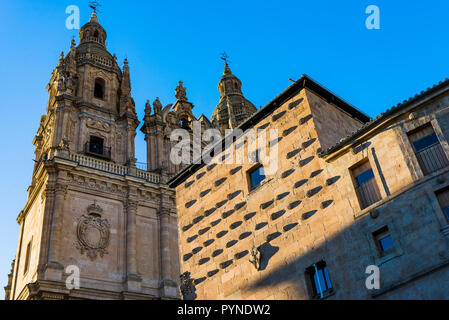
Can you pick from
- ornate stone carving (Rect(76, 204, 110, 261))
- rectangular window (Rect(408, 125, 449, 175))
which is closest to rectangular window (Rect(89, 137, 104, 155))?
ornate stone carving (Rect(76, 204, 110, 261))

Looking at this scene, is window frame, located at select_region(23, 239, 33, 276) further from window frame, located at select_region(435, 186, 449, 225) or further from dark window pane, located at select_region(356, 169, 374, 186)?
window frame, located at select_region(435, 186, 449, 225)

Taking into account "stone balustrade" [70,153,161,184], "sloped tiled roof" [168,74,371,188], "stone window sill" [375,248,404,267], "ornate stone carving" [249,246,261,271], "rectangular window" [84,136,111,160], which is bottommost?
"stone window sill" [375,248,404,267]

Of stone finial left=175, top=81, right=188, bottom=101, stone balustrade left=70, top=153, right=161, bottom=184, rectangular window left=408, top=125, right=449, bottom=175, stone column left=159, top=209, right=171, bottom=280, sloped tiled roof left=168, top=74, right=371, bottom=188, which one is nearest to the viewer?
rectangular window left=408, top=125, right=449, bottom=175

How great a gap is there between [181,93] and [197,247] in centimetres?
2701

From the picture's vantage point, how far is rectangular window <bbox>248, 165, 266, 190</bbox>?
17.5 meters

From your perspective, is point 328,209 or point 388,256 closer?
point 388,256

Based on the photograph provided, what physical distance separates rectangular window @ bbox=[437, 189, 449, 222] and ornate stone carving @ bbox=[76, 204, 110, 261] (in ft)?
67.1

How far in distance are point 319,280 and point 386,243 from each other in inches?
89.4

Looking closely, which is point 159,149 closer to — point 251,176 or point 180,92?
point 180,92

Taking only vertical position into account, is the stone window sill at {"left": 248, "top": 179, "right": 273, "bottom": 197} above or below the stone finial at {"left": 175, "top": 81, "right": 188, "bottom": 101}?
below

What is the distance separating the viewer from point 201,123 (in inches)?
1652

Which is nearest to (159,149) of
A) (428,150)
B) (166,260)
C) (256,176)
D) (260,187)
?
(166,260)

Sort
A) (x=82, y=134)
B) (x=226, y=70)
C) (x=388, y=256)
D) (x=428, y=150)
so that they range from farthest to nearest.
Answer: (x=226, y=70) → (x=82, y=134) → (x=428, y=150) → (x=388, y=256)

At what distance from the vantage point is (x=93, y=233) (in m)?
29.0
